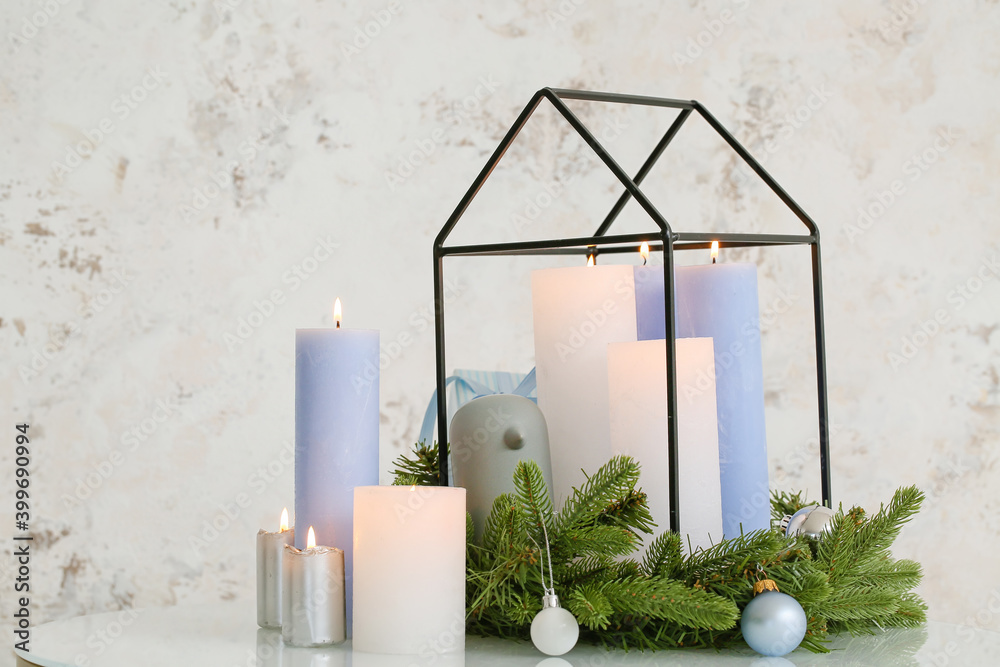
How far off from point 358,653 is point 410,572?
2.6 inches

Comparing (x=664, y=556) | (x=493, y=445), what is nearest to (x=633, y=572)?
(x=664, y=556)

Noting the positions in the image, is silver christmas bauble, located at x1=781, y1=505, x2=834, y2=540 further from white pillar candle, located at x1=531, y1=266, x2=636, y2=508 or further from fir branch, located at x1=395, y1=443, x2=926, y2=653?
white pillar candle, located at x1=531, y1=266, x2=636, y2=508

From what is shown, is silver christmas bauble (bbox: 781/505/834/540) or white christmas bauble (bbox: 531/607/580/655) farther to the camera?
silver christmas bauble (bbox: 781/505/834/540)

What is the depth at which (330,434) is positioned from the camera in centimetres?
72

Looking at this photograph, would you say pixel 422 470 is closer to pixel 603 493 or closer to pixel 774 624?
pixel 603 493

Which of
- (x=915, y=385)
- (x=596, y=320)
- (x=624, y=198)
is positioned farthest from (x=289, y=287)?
(x=915, y=385)

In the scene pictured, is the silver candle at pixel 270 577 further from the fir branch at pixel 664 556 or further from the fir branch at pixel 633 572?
the fir branch at pixel 664 556

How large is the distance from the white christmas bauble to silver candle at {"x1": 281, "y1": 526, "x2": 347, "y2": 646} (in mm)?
148

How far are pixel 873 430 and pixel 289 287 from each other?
1.15 m

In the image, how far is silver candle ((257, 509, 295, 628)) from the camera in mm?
745

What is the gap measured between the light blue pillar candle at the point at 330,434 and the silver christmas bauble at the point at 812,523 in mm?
334

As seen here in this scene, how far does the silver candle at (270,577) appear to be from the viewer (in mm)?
745

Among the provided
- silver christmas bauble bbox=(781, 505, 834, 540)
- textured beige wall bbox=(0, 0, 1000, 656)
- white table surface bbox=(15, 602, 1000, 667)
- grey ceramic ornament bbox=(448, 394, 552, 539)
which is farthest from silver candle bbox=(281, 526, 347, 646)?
textured beige wall bbox=(0, 0, 1000, 656)

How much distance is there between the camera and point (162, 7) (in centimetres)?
170
